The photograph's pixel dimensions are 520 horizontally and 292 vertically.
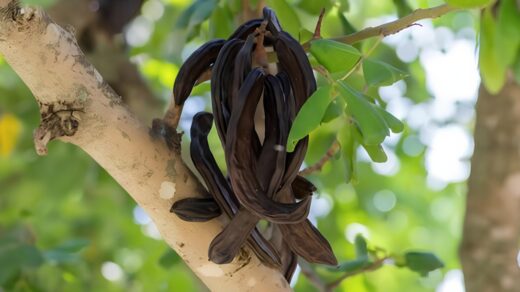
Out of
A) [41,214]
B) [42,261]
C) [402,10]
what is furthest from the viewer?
[41,214]

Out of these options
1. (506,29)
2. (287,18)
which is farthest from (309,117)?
(506,29)

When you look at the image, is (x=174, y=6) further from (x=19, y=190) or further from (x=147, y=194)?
(x=147, y=194)

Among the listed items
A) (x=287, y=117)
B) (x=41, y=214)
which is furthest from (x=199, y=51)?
(x=41, y=214)

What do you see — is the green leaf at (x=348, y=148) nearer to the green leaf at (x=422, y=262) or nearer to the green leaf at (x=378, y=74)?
the green leaf at (x=378, y=74)

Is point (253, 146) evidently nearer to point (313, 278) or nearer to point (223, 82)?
point (223, 82)

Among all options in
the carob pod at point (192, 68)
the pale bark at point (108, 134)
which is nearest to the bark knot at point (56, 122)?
the pale bark at point (108, 134)

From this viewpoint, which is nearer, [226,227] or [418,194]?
[226,227]
